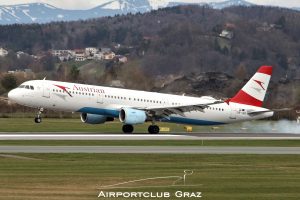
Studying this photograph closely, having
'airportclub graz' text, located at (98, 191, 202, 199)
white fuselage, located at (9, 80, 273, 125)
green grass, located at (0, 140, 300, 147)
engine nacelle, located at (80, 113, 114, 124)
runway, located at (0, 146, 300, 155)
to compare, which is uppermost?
white fuselage, located at (9, 80, 273, 125)

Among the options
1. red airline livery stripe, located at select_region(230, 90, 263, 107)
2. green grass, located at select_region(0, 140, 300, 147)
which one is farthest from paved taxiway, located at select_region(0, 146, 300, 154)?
red airline livery stripe, located at select_region(230, 90, 263, 107)

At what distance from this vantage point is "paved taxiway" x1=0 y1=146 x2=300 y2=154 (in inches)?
1930

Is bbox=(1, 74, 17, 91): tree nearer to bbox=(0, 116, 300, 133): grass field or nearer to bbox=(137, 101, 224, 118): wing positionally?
bbox=(0, 116, 300, 133): grass field

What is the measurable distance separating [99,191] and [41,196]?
7.27ft

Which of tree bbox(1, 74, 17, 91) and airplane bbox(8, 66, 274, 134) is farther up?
tree bbox(1, 74, 17, 91)

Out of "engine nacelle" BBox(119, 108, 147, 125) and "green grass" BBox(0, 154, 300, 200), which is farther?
"engine nacelle" BBox(119, 108, 147, 125)

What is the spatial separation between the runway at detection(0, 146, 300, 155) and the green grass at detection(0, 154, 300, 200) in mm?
2810

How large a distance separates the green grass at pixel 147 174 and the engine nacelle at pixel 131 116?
2258 centimetres

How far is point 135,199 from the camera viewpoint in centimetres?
2770

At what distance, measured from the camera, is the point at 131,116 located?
69.4 metres

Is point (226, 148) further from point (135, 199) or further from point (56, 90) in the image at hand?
point (135, 199)

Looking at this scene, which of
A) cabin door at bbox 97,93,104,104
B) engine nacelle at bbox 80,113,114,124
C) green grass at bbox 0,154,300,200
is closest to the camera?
green grass at bbox 0,154,300,200

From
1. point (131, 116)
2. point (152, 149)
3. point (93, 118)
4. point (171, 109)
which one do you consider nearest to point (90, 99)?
point (93, 118)

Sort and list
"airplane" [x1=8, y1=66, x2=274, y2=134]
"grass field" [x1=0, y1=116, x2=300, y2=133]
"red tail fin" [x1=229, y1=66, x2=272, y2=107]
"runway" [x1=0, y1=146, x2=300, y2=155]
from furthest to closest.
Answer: "grass field" [x1=0, y1=116, x2=300, y2=133], "red tail fin" [x1=229, y1=66, x2=272, y2=107], "airplane" [x1=8, y1=66, x2=274, y2=134], "runway" [x1=0, y1=146, x2=300, y2=155]
